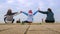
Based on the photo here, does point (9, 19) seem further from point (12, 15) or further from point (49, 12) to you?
point (49, 12)

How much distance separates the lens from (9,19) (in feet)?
37.9

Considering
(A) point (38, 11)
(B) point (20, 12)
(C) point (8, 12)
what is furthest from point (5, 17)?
(A) point (38, 11)

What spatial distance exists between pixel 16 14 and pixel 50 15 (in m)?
2.29

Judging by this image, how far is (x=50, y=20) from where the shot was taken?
11523 millimetres

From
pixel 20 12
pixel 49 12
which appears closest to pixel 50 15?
pixel 49 12

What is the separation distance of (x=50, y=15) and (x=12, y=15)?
227 cm

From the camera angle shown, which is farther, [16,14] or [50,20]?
[16,14]

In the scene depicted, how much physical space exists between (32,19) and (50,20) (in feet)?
3.70

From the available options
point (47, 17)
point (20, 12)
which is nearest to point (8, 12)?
point (20, 12)

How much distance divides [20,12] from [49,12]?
2145mm

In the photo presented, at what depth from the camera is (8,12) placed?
11.7 metres

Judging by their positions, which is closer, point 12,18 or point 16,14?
point 12,18

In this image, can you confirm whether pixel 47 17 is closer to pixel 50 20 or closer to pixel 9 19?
pixel 50 20

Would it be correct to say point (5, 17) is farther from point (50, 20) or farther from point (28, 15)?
point (50, 20)
